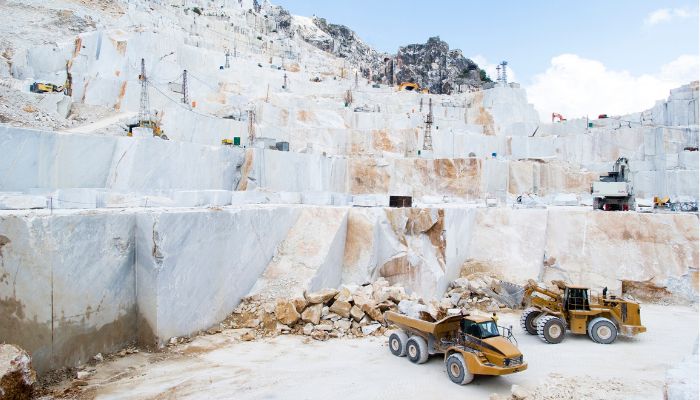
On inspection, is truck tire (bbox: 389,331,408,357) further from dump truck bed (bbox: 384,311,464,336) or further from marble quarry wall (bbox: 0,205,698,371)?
marble quarry wall (bbox: 0,205,698,371)

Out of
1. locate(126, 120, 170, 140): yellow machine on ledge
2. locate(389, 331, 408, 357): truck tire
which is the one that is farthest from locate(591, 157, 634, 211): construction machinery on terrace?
locate(126, 120, 170, 140): yellow machine on ledge

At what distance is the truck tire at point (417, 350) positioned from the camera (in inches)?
332

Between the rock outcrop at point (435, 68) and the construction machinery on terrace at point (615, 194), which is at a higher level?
the rock outcrop at point (435, 68)

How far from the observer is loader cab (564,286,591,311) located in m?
10.6

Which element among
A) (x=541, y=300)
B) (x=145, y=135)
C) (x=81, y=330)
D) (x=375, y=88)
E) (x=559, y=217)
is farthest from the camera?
(x=375, y=88)

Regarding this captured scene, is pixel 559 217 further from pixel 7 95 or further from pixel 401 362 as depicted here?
pixel 7 95

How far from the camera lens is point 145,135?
1922 centimetres

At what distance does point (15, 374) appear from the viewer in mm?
6254

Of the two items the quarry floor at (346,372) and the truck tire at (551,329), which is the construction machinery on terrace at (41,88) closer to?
the quarry floor at (346,372)

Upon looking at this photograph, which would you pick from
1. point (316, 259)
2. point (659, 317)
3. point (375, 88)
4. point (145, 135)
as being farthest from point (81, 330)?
point (375, 88)

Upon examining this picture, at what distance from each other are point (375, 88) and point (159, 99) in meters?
25.9

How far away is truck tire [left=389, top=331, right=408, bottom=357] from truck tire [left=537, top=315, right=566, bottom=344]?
3601mm

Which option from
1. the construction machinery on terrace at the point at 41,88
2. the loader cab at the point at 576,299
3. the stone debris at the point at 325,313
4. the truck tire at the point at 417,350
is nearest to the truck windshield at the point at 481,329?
the truck tire at the point at 417,350

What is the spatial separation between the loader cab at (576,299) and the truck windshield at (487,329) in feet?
12.7
